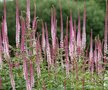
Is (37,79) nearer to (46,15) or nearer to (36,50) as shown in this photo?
(36,50)

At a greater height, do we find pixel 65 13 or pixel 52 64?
pixel 52 64

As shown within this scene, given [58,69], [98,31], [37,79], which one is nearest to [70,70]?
[58,69]

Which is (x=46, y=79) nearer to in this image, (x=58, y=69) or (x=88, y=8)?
(x=58, y=69)

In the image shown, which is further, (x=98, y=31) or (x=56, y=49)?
(x=98, y=31)

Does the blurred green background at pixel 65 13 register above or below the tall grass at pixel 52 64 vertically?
below

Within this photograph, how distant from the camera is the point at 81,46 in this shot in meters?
6.71

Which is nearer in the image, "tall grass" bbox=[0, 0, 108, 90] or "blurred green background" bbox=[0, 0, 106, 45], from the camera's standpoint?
"tall grass" bbox=[0, 0, 108, 90]

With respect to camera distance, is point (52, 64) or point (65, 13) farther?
point (65, 13)

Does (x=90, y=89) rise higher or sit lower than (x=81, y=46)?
lower

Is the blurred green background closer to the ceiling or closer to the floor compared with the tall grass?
closer to the floor

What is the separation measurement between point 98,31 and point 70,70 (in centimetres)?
1163

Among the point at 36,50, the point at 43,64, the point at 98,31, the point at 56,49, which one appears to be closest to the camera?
the point at 36,50

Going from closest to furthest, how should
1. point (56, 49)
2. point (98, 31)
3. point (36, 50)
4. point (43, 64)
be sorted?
point (36, 50) < point (56, 49) < point (43, 64) < point (98, 31)

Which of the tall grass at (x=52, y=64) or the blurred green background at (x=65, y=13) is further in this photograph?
the blurred green background at (x=65, y=13)
